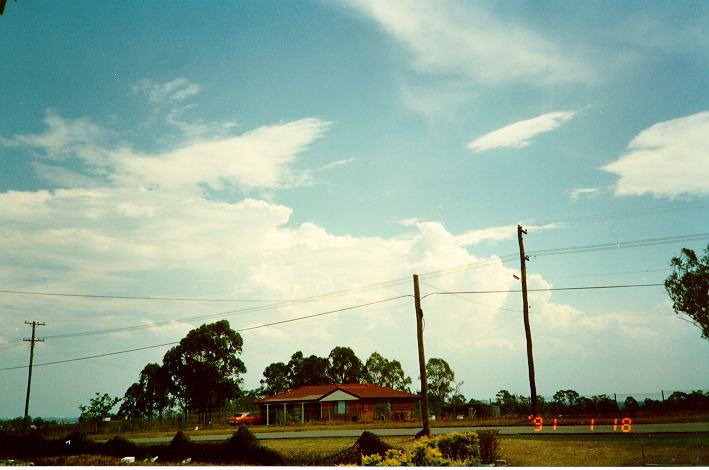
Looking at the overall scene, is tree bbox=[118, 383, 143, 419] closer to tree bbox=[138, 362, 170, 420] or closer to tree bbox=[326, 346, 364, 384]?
tree bbox=[138, 362, 170, 420]

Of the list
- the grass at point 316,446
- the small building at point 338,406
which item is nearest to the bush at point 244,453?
the grass at point 316,446

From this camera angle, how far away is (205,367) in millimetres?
51969

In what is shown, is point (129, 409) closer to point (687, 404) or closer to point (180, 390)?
point (180, 390)

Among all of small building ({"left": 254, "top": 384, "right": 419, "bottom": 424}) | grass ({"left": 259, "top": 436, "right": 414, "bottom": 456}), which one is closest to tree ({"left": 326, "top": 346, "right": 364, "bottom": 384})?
small building ({"left": 254, "top": 384, "right": 419, "bottom": 424})

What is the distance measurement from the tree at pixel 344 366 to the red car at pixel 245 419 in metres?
19.9

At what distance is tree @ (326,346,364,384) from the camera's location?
7069 cm

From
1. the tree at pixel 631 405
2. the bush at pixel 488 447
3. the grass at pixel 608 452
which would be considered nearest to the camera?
the grass at pixel 608 452

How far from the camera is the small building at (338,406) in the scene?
161ft

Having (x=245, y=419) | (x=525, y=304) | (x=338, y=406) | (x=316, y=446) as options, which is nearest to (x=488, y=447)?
(x=316, y=446)

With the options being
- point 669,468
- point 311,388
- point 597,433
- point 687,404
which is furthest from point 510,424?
point 311,388

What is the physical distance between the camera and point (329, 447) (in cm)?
2136

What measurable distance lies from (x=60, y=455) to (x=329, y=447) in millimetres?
13329

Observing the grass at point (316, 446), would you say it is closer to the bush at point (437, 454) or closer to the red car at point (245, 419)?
the bush at point (437, 454)

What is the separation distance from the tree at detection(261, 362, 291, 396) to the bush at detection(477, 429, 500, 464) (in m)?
61.0
